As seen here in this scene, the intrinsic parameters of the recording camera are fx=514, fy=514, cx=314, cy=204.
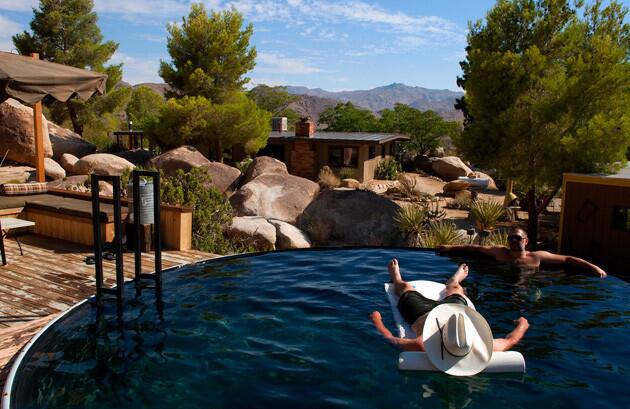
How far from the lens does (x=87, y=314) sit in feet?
19.5

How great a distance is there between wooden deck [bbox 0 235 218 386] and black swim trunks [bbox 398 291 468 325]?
12.0 feet

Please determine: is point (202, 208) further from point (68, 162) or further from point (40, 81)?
point (68, 162)

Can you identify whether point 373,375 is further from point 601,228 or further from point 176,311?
point 601,228

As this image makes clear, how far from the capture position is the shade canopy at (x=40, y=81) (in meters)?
7.00

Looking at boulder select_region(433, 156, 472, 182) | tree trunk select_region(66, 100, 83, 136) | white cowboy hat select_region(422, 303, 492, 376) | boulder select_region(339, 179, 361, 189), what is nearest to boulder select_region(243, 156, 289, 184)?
boulder select_region(339, 179, 361, 189)

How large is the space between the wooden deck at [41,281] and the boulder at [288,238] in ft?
12.4

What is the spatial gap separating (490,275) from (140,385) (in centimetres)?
614

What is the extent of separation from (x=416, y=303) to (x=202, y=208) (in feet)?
18.8

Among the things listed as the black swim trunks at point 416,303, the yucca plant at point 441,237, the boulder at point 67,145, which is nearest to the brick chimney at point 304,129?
the boulder at point 67,145

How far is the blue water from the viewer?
4.58 m

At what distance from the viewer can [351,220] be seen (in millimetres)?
14188

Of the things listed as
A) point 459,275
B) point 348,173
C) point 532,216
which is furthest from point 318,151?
point 459,275

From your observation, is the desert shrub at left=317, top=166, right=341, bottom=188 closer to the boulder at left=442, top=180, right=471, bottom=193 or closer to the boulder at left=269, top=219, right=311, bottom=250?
the boulder at left=442, top=180, right=471, bottom=193

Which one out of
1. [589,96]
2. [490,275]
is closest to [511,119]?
[589,96]
